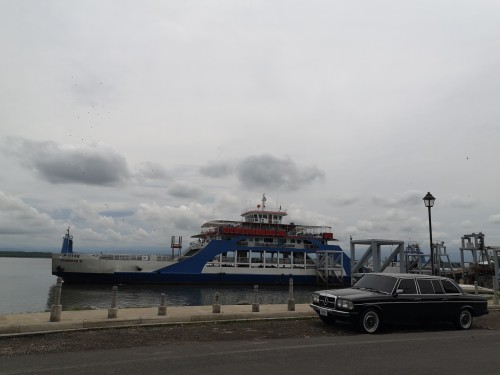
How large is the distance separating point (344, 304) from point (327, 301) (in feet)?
2.80

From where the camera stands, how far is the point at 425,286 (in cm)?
1202

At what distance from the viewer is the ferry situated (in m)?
44.9

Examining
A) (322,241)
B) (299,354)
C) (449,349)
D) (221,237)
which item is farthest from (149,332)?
(322,241)

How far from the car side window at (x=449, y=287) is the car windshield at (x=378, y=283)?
5.96 feet

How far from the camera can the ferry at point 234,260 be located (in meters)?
44.9

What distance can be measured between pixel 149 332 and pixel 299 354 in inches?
170

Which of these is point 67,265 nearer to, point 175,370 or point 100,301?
→ point 100,301

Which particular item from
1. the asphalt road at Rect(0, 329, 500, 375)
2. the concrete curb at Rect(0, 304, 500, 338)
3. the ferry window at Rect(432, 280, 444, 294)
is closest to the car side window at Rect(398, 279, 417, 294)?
the ferry window at Rect(432, 280, 444, 294)

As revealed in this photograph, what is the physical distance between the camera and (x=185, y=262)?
46906mm

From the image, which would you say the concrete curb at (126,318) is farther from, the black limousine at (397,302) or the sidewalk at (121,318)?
the black limousine at (397,302)

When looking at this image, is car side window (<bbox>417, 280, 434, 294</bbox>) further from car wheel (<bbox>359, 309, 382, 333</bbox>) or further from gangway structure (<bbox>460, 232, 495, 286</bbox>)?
gangway structure (<bbox>460, 232, 495, 286</bbox>)

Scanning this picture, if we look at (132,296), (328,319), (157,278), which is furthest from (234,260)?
(328,319)

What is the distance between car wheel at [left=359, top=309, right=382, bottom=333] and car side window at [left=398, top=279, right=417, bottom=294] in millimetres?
1182

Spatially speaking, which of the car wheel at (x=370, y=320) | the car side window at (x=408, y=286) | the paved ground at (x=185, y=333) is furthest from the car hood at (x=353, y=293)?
the paved ground at (x=185, y=333)
